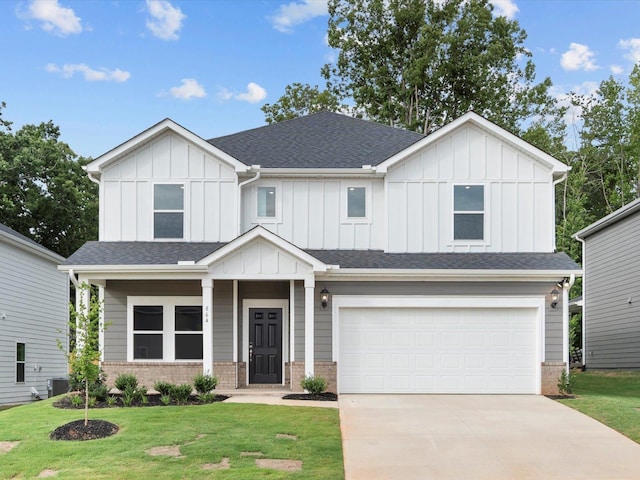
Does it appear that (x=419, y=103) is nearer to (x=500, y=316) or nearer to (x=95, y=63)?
(x=95, y=63)

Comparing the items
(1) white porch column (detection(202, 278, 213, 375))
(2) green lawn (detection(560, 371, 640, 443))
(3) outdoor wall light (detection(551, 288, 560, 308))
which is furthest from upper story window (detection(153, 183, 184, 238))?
(2) green lawn (detection(560, 371, 640, 443))

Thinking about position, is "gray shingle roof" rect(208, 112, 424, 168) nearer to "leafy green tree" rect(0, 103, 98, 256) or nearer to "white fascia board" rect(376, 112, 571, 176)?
"white fascia board" rect(376, 112, 571, 176)

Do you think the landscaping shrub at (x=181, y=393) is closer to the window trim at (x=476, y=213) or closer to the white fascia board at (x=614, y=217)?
the window trim at (x=476, y=213)

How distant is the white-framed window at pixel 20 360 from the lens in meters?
22.6

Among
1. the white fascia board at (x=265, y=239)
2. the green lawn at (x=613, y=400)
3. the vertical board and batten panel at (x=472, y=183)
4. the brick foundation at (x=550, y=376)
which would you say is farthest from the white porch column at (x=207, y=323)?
the green lawn at (x=613, y=400)

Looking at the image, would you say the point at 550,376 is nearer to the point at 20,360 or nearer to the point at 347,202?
the point at 347,202

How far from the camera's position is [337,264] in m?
16.9

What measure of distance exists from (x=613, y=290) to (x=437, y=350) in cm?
1013

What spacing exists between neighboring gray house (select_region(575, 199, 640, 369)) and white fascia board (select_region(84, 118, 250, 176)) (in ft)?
40.6

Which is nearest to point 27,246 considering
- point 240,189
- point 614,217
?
point 240,189

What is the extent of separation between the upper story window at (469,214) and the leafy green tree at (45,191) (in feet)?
72.6

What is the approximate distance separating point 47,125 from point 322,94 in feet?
46.3

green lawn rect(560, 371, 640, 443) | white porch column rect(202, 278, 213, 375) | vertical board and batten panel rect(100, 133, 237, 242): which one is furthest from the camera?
vertical board and batten panel rect(100, 133, 237, 242)

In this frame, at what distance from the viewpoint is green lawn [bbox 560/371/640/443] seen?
42.3 feet
